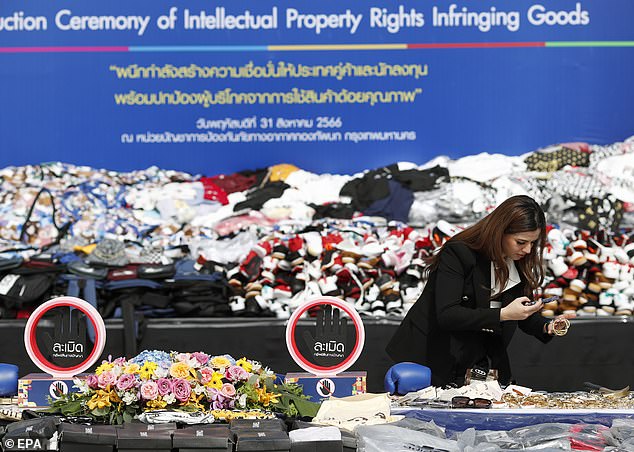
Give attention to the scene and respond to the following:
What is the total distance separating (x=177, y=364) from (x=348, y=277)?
9.56 feet

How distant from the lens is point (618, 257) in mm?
6289

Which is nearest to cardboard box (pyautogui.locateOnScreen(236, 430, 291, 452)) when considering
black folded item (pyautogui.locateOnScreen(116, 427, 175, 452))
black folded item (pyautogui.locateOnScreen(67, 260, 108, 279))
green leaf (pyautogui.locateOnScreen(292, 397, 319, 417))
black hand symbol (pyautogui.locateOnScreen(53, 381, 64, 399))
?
black folded item (pyautogui.locateOnScreen(116, 427, 175, 452))

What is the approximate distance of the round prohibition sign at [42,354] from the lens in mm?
3609

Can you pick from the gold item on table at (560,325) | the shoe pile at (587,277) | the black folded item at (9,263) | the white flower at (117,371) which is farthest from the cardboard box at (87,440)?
the shoe pile at (587,277)

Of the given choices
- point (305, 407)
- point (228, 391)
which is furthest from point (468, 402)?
point (228, 391)

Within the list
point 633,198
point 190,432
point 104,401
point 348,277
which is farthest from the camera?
point 633,198

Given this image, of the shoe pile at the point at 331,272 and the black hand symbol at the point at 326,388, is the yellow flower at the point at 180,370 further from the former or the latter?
the shoe pile at the point at 331,272

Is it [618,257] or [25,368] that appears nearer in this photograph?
[25,368]

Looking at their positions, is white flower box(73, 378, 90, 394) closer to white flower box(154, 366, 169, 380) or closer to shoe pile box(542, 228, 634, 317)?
white flower box(154, 366, 169, 380)

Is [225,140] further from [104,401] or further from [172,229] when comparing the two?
[104,401]

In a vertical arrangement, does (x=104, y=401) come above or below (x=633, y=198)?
below

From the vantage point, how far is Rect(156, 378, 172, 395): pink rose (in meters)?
3.21

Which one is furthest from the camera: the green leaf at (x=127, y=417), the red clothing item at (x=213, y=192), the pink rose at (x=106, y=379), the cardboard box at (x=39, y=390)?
the red clothing item at (x=213, y=192)

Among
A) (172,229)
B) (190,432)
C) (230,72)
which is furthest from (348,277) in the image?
(190,432)
